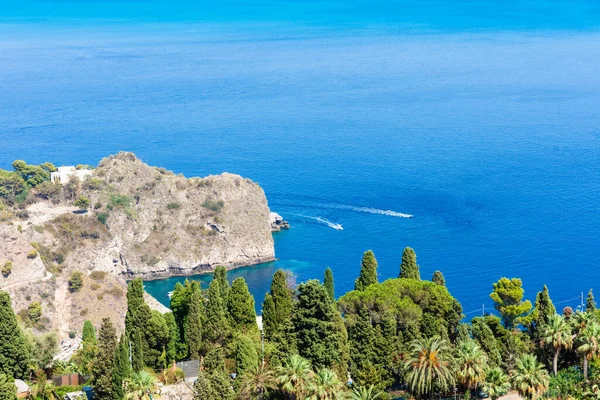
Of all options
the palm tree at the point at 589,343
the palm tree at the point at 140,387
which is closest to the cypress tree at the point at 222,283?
the palm tree at the point at 140,387

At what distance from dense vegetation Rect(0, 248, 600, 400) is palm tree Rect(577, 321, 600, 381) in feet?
0.19

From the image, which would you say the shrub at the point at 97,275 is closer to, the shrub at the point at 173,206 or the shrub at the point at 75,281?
the shrub at the point at 75,281

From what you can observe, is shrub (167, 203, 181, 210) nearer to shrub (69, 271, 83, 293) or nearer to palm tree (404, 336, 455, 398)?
shrub (69, 271, 83, 293)

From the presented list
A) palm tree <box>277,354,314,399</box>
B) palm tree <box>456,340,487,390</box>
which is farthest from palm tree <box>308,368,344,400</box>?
palm tree <box>456,340,487,390</box>

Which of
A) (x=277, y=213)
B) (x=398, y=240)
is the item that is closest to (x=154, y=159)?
(x=277, y=213)

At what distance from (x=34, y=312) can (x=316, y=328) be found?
45.1m

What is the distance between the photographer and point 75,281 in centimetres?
9275

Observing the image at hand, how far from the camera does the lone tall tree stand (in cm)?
6238

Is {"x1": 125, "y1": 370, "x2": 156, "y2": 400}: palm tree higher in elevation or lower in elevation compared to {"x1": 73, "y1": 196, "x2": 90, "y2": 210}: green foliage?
lower

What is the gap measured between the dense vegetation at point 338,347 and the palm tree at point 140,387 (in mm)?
81

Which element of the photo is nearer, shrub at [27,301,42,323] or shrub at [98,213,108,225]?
shrub at [27,301,42,323]

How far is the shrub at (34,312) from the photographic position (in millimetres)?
88750

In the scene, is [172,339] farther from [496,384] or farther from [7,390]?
[496,384]

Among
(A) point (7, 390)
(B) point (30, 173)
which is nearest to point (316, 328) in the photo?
(A) point (7, 390)
